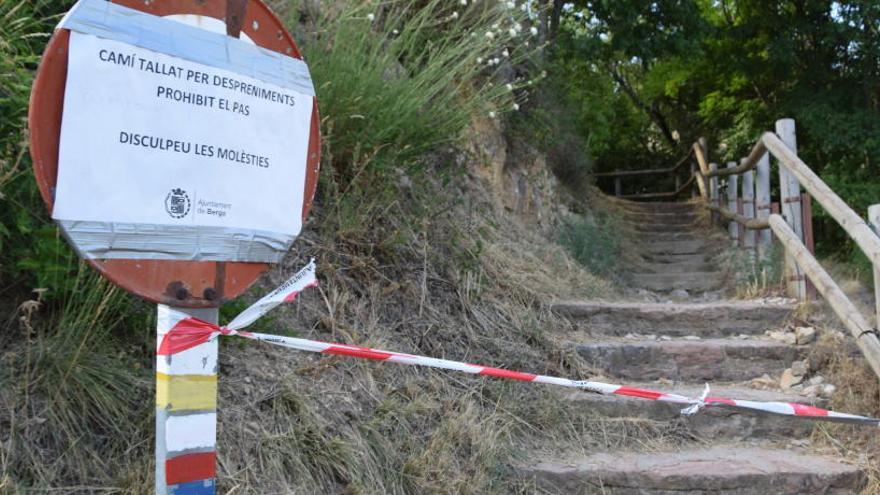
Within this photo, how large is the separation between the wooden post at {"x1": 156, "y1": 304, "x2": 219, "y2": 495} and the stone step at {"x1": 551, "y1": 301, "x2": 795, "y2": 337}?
3328 mm

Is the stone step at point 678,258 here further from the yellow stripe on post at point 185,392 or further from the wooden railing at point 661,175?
the yellow stripe on post at point 185,392

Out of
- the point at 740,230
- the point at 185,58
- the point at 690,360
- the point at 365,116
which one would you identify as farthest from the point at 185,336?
the point at 740,230

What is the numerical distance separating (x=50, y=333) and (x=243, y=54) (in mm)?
1067

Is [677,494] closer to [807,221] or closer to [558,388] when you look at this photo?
[558,388]

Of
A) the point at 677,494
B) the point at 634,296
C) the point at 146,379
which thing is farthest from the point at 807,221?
the point at 146,379

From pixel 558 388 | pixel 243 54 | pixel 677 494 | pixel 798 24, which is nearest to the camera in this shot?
pixel 243 54

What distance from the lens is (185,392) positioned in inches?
57.1

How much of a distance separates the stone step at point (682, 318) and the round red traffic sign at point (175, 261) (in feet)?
10.6

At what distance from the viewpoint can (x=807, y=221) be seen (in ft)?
16.2

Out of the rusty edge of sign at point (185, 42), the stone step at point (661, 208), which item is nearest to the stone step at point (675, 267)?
the stone step at point (661, 208)

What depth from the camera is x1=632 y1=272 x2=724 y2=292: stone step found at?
735cm

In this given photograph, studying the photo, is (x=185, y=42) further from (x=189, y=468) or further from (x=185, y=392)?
(x=189, y=468)

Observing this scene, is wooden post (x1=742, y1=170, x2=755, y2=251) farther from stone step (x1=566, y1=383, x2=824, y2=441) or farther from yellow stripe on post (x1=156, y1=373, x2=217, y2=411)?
yellow stripe on post (x1=156, y1=373, x2=217, y2=411)

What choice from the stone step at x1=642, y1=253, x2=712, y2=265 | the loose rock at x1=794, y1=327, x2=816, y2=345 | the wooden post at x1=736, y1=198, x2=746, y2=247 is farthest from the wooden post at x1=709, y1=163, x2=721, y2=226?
the loose rock at x1=794, y1=327, x2=816, y2=345
